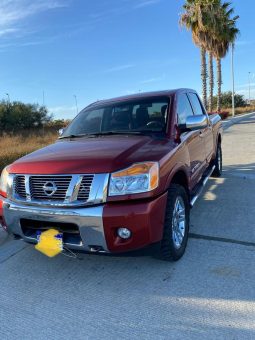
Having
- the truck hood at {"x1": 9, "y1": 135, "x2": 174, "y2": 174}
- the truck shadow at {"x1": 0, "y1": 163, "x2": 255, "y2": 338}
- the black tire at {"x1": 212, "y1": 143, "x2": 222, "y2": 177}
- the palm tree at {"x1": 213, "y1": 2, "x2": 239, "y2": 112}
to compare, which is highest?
the palm tree at {"x1": 213, "y1": 2, "x2": 239, "y2": 112}

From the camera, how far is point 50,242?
3428mm

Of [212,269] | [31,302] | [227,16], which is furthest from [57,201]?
[227,16]

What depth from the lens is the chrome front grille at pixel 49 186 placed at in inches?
130

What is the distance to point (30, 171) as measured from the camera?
138 inches

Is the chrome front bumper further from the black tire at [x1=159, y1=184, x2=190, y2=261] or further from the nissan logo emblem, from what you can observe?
the black tire at [x1=159, y1=184, x2=190, y2=261]

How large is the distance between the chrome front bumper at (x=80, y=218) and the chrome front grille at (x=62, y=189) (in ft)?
0.20

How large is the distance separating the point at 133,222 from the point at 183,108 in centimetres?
237

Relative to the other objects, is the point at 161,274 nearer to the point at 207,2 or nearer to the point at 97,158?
the point at 97,158

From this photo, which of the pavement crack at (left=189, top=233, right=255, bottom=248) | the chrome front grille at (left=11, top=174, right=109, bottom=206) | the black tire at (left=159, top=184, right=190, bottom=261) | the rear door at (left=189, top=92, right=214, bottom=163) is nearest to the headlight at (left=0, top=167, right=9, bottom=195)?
the chrome front grille at (left=11, top=174, right=109, bottom=206)

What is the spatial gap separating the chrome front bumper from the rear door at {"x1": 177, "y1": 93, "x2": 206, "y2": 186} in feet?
5.58

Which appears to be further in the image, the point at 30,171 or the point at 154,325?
the point at 30,171

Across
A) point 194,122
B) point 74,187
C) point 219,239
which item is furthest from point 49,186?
point 219,239

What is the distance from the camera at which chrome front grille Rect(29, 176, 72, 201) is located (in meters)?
3.31

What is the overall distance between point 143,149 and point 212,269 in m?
1.36
